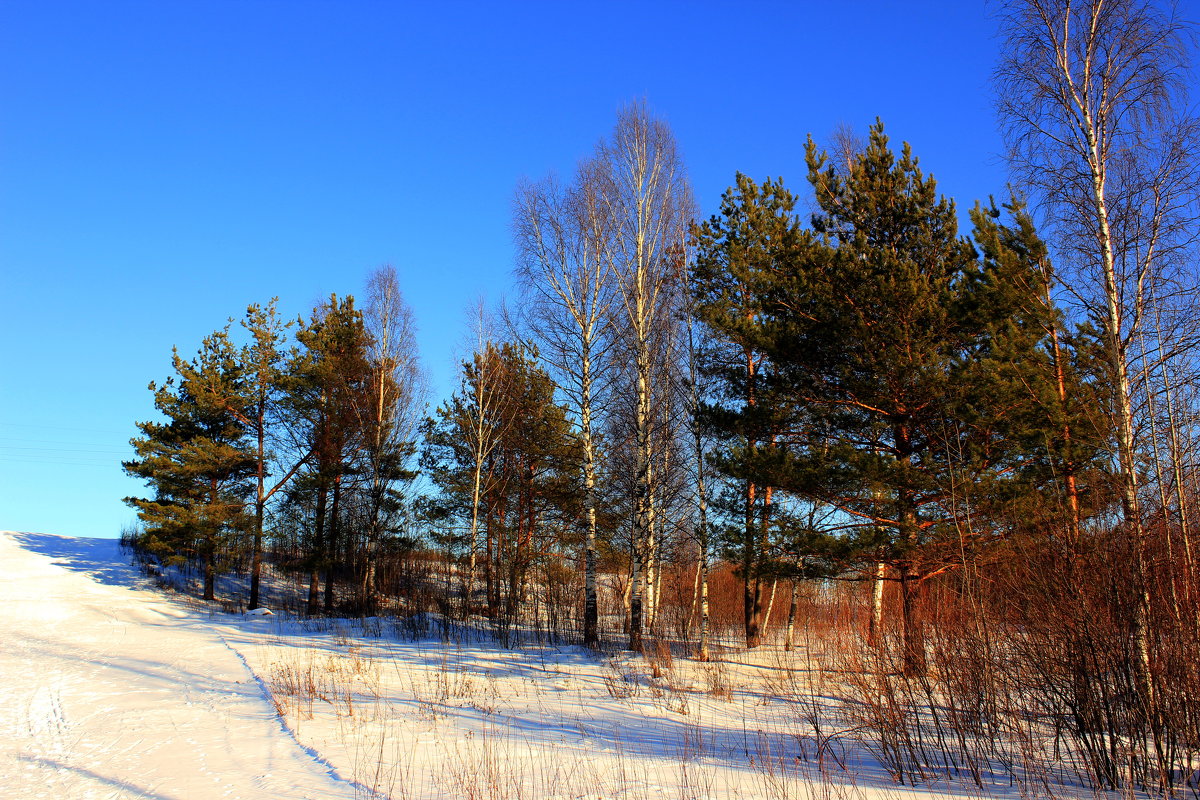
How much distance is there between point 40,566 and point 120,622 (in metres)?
10.1

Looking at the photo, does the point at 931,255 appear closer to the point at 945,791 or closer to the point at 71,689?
the point at 945,791

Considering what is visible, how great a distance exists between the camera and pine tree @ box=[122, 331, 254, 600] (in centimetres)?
2330

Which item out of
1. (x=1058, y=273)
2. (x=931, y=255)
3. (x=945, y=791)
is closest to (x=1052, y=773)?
(x=945, y=791)

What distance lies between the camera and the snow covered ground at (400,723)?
247 inches

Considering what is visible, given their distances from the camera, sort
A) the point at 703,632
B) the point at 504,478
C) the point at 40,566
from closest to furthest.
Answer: the point at 703,632
the point at 504,478
the point at 40,566

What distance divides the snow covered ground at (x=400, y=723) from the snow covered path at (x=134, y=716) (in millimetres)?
37

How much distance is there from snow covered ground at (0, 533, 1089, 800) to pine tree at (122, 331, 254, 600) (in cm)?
530

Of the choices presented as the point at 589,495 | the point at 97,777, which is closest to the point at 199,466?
the point at 589,495

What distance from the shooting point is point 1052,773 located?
6078 millimetres

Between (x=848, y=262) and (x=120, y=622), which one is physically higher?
(x=848, y=262)

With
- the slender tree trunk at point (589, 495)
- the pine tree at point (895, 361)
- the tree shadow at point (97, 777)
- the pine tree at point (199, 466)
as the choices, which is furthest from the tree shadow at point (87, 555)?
the pine tree at point (895, 361)

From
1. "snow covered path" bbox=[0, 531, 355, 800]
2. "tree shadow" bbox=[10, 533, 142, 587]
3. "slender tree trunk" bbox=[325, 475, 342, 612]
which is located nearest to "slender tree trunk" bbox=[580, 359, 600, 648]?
"snow covered path" bbox=[0, 531, 355, 800]

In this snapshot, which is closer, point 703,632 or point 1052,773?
point 1052,773

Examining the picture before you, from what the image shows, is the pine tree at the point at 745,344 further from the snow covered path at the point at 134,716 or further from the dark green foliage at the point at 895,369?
the snow covered path at the point at 134,716
